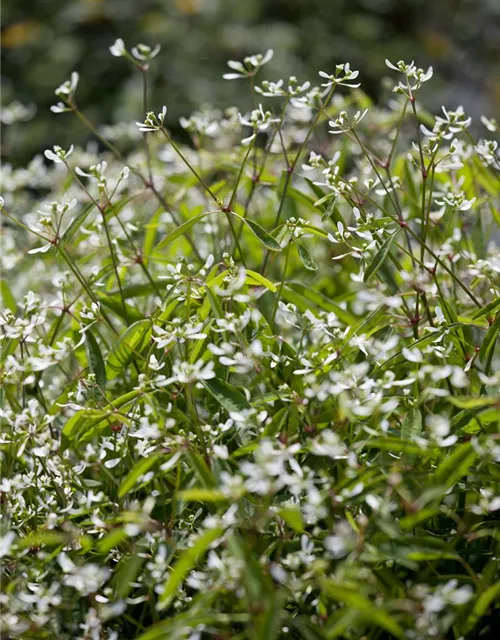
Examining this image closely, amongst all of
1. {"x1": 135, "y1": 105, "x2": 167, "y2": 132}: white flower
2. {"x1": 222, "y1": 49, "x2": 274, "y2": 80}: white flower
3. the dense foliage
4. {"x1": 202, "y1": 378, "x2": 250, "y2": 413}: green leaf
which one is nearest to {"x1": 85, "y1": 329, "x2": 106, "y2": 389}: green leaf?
the dense foliage

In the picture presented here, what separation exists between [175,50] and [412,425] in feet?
9.62

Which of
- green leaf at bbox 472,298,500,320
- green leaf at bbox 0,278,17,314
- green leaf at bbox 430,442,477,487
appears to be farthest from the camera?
green leaf at bbox 0,278,17,314

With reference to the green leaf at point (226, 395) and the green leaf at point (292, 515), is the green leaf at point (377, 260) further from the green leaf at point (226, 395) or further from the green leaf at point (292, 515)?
the green leaf at point (292, 515)

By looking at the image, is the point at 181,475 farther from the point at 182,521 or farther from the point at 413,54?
the point at 413,54

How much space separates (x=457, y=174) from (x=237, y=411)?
1.99 ft

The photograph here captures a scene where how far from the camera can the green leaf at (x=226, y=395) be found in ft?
2.60

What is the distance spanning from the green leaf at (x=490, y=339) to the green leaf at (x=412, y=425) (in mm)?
128

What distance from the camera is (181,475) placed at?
0.81 metres

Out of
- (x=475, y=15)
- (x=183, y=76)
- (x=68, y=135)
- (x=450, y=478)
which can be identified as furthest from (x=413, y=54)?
(x=450, y=478)

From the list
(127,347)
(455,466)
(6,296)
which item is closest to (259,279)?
(127,347)

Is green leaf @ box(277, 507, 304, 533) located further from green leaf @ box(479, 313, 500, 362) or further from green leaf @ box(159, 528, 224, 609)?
green leaf @ box(479, 313, 500, 362)

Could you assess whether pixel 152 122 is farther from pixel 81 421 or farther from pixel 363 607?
pixel 363 607

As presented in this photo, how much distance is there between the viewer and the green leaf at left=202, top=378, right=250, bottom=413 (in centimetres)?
79

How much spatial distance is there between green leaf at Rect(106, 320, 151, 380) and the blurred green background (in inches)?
90.2
